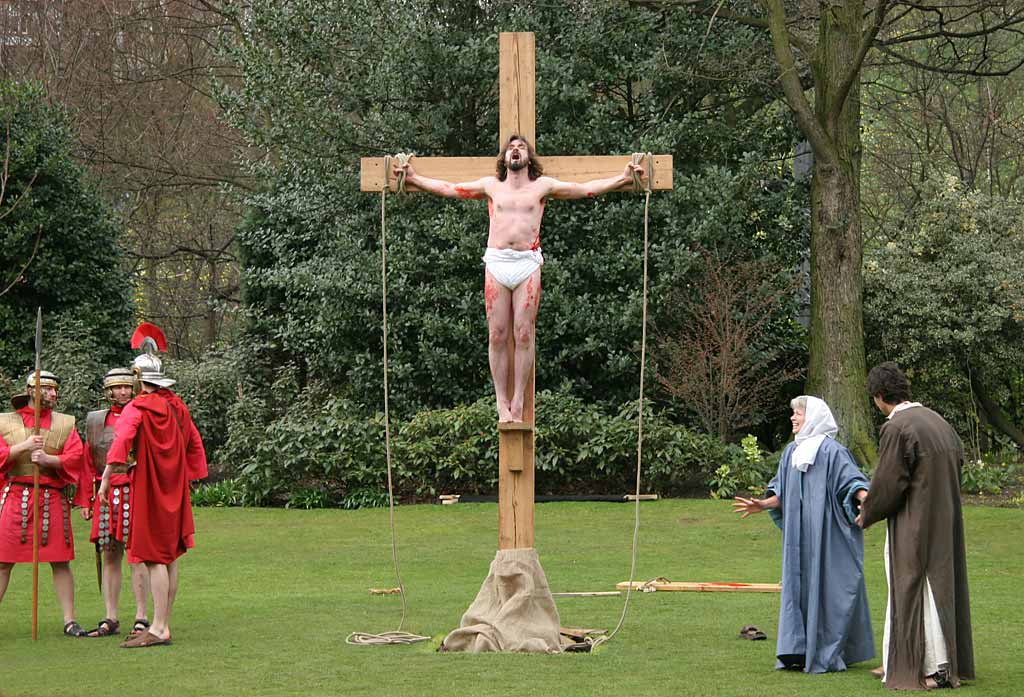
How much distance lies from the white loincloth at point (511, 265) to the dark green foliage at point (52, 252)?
499 inches

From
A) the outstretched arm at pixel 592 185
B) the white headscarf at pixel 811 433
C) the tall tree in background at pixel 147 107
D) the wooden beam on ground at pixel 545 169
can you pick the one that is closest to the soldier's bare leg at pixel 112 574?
the wooden beam on ground at pixel 545 169

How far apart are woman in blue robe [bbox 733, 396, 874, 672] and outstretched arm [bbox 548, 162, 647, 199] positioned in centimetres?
176

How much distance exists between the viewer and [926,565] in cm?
745

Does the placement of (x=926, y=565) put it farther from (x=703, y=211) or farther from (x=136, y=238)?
(x=136, y=238)

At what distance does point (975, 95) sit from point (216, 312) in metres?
17.0

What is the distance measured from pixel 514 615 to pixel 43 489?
146 inches

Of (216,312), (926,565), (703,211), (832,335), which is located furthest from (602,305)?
(216,312)

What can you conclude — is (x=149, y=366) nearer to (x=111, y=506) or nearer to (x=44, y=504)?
(x=111, y=506)

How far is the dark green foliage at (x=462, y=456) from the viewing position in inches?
693

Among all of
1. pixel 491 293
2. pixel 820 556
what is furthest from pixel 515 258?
pixel 820 556

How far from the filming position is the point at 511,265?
27.7ft

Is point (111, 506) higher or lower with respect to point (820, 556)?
higher

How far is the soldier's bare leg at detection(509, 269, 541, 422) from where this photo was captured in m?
8.43

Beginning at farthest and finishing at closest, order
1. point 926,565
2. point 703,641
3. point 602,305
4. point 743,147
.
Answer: point 743,147 → point 602,305 → point 703,641 → point 926,565
